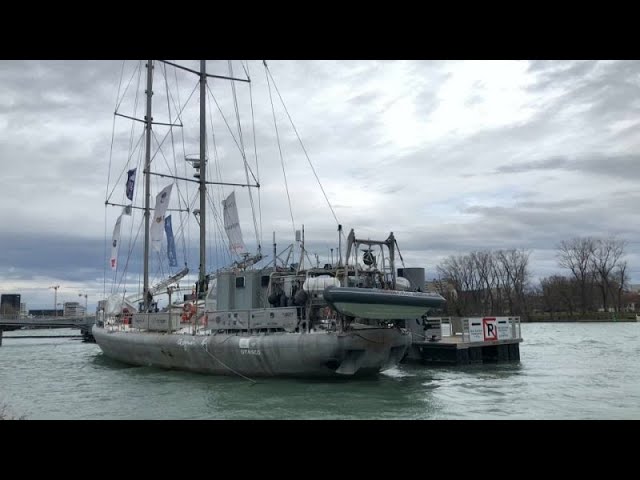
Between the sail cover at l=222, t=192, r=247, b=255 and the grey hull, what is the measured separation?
6.53 meters

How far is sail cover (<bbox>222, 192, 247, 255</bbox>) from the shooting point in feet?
90.0

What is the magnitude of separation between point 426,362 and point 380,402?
11.9 m

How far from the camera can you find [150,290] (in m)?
33.1

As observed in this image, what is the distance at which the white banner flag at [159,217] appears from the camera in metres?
30.7

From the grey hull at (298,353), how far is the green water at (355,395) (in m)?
0.49

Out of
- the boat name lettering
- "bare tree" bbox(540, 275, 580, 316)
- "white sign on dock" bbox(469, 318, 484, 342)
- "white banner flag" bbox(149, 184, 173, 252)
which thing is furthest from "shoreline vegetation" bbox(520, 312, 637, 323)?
the boat name lettering

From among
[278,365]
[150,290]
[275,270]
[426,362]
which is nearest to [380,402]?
[278,365]

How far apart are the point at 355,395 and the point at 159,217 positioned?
61.2ft

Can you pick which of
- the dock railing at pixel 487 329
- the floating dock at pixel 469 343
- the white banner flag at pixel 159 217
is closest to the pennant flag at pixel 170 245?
the white banner flag at pixel 159 217

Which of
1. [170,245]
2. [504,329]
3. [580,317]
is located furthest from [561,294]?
[170,245]
